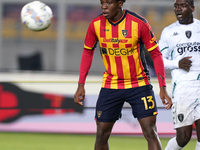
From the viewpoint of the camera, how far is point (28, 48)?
27.2 ft

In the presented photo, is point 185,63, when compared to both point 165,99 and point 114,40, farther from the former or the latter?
point 114,40

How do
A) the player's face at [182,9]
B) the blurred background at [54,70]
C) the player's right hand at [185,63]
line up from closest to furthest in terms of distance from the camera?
the player's right hand at [185,63] < the player's face at [182,9] < the blurred background at [54,70]

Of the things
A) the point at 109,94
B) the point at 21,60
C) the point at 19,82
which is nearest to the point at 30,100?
the point at 19,82

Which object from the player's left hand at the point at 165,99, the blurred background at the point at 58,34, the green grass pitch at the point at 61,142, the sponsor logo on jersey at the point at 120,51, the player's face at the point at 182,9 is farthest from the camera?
the blurred background at the point at 58,34

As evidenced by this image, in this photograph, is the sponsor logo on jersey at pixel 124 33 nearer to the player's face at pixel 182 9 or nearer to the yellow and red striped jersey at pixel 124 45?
the yellow and red striped jersey at pixel 124 45

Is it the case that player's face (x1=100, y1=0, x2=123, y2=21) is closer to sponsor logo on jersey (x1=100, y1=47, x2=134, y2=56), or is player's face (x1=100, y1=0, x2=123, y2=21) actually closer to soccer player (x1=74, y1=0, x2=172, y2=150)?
soccer player (x1=74, y1=0, x2=172, y2=150)

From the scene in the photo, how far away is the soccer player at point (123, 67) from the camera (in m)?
3.44

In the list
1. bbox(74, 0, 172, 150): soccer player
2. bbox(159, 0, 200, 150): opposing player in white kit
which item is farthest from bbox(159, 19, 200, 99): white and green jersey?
bbox(74, 0, 172, 150): soccer player

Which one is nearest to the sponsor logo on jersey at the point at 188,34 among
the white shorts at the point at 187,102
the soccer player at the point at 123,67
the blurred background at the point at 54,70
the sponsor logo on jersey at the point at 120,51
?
the white shorts at the point at 187,102

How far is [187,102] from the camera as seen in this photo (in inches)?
153

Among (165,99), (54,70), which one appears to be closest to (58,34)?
(54,70)

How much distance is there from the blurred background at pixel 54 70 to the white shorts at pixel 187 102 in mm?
2323

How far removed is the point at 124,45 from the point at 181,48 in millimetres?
723

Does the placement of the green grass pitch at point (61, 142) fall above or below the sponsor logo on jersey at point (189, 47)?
below
